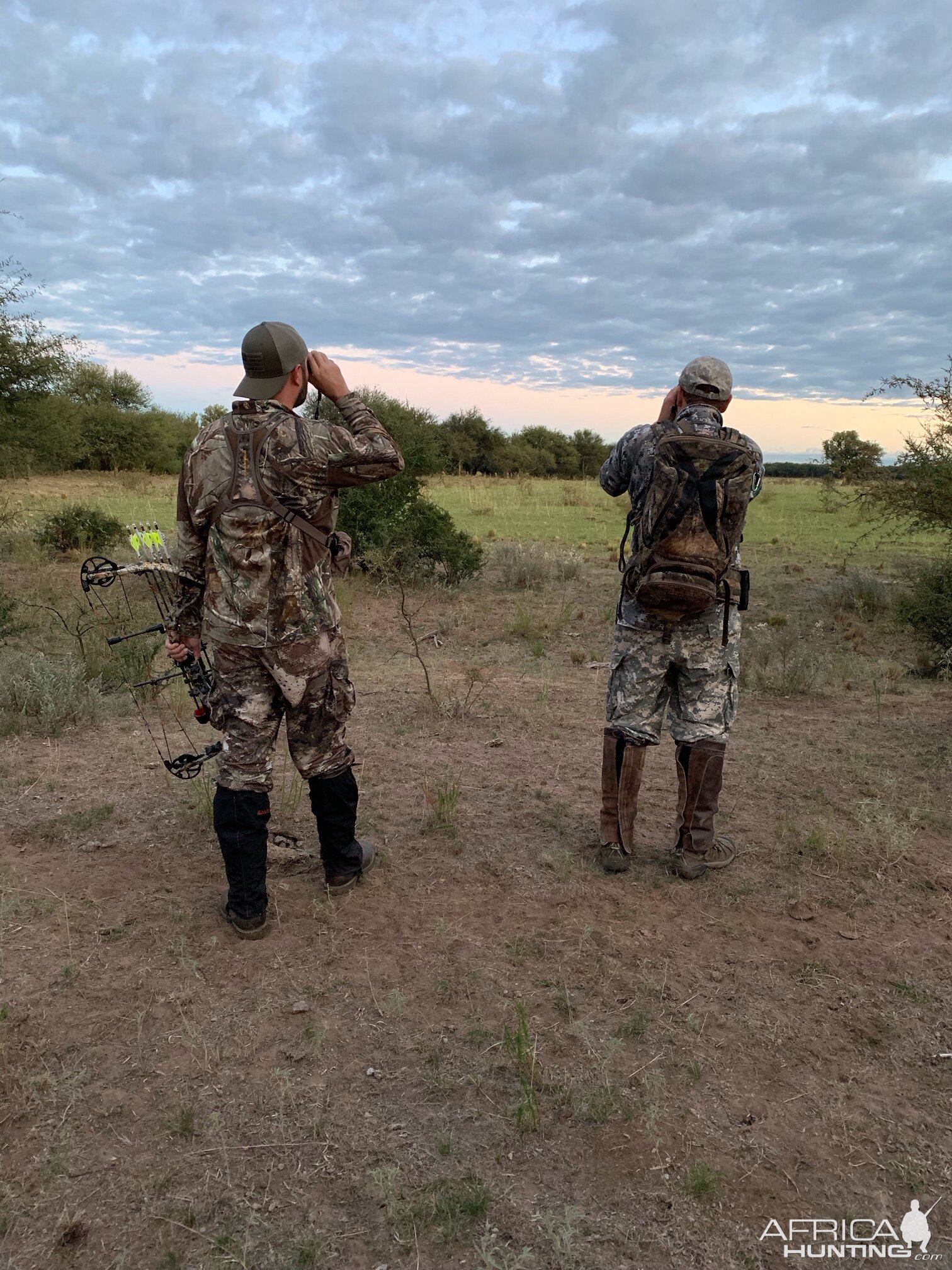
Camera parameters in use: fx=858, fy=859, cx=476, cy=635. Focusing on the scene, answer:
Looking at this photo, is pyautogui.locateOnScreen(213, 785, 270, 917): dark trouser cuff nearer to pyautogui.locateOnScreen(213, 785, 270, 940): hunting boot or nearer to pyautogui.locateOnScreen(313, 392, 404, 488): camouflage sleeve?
pyautogui.locateOnScreen(213, 785, 270, 940): hunting boot

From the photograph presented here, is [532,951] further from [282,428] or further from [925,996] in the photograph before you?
[282,428]

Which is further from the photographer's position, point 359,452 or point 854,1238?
point 359,452

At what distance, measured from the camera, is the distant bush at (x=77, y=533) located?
39.6 feet

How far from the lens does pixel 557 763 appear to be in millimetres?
5395

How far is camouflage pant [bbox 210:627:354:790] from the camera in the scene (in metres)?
3.18

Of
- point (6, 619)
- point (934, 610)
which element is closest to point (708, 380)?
point (934, 610)

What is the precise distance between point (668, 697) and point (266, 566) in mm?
1910

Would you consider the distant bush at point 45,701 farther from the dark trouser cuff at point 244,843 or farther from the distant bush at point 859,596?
the distant bush at point 859,596

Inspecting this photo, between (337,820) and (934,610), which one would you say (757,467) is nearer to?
(337,820)

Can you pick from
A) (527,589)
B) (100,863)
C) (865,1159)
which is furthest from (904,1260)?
(527,589)

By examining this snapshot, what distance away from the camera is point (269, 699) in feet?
10.7

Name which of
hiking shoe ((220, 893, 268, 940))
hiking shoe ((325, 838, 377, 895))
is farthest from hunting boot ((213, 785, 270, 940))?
hiking shoe ((325, 838, 377, 895))

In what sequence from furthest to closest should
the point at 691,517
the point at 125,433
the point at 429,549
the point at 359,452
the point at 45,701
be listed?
1. the point at 125,433
2. the point at 429,549
3. the point at 45,701
4. the point at 691,517
5. the point at 359,452

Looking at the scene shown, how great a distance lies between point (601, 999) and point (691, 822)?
112 centimetres
